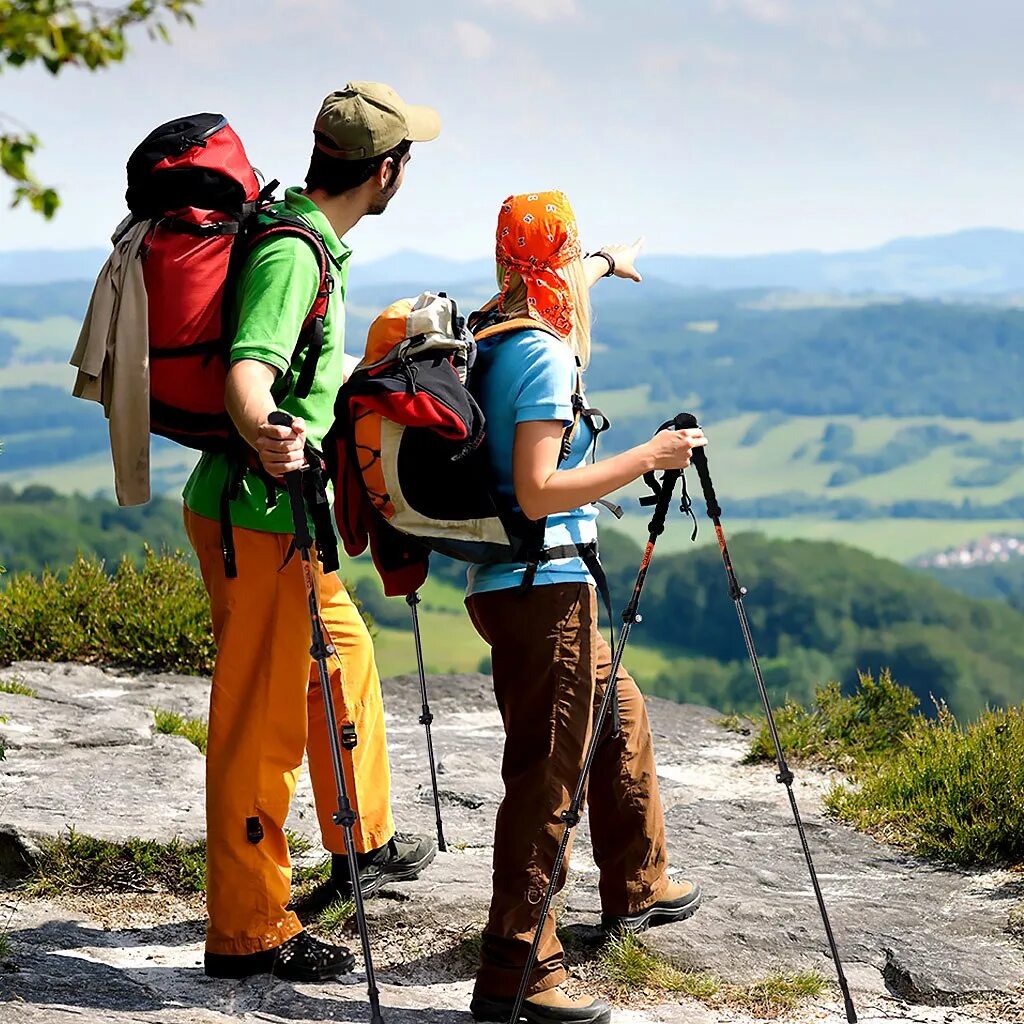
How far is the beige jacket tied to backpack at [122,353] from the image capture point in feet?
14.5

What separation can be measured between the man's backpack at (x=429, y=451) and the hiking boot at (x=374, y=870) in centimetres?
166

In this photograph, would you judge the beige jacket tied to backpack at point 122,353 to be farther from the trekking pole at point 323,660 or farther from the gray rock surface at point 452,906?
the gray rock surface at point 452,906

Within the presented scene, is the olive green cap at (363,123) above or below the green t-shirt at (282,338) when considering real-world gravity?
above

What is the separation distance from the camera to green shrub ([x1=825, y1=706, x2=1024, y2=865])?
21.1 feet

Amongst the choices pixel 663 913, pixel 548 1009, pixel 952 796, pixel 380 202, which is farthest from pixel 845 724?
pixel 380 202

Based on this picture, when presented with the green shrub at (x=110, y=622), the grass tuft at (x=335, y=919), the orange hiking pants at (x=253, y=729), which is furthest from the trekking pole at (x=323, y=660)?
the green shrub at (x=110, y=622)

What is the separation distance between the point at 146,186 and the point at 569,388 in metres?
1.56

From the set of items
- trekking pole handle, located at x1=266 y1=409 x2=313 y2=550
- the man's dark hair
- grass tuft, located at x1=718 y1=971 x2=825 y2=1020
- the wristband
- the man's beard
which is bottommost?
grass tuft, located at x1=718 y1=971 x2=825 y2=1020

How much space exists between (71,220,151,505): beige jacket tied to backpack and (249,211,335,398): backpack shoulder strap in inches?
16.4

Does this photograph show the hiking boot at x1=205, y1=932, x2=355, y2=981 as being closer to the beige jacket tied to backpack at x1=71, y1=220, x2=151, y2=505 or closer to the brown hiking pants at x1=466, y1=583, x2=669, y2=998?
the brown hiking pants at x1=466, y1=583, x2=669, y2=998

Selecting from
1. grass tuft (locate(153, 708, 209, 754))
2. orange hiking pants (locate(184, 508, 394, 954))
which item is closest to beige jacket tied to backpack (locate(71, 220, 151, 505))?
orange hiking pants (locate(184, 508, 394, 954))

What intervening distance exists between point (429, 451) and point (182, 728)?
4150mm

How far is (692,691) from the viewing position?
94.9 m

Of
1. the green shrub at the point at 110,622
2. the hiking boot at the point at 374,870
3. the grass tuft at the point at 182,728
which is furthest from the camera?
the green shrub at the point at 110,622
